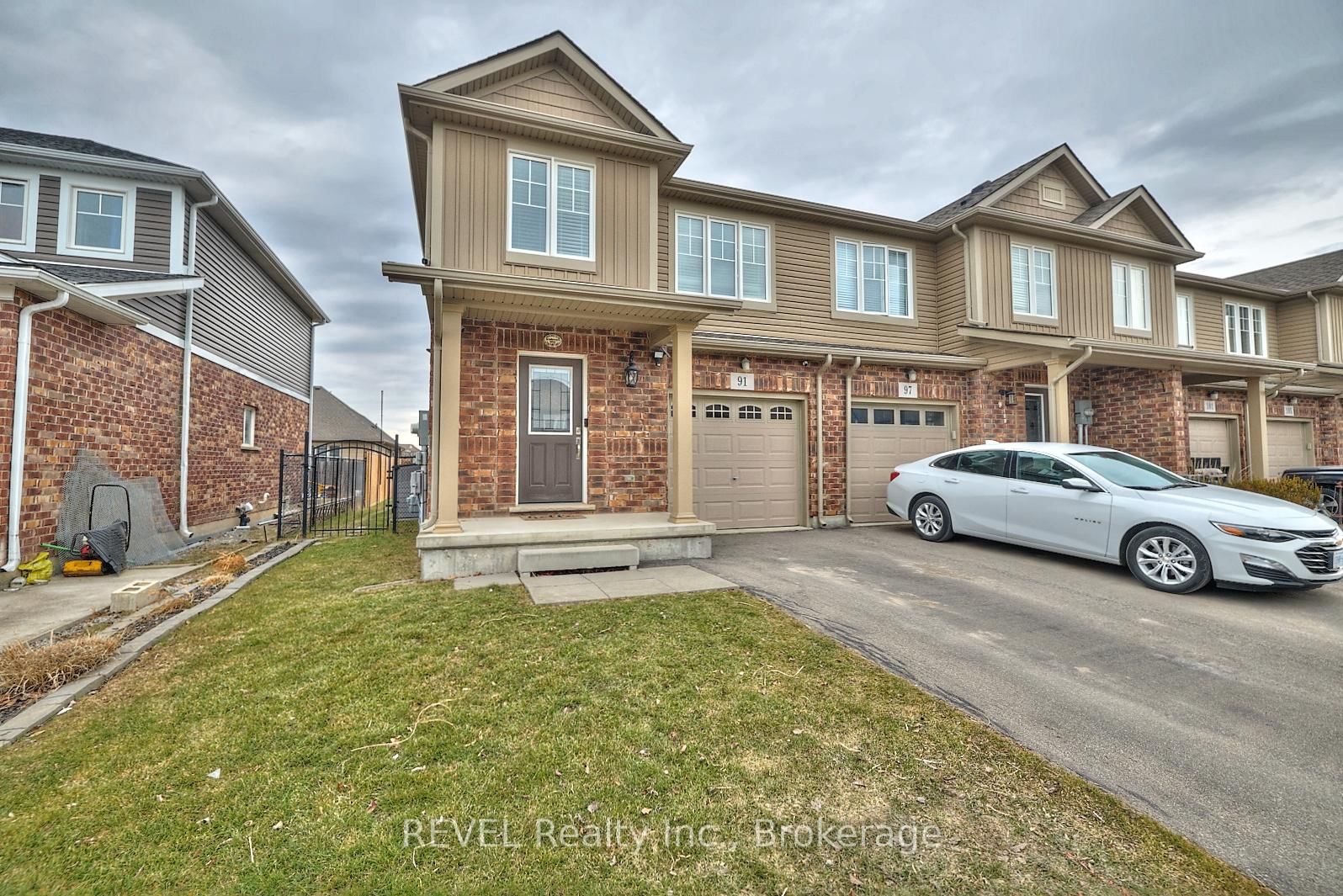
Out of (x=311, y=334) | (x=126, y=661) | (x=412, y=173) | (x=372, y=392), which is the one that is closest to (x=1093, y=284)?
(x=412, y=173)

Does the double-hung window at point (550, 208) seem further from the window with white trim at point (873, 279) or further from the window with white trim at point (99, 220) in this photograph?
the window with white trim at point (99, 220)

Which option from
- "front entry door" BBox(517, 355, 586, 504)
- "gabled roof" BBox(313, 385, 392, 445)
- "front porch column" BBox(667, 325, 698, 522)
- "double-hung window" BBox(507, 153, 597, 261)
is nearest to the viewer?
"front porch column" BBox(667, 325, 698, 522)

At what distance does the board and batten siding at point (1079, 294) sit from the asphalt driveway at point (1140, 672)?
19.1 feet

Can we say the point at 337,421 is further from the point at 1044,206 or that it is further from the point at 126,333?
the point at 1044,206

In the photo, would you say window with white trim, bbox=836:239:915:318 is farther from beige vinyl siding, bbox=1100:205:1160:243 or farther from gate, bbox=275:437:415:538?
gate, bbox=275:437:415:538

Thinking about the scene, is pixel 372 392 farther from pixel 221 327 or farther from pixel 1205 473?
pixel 1205 473

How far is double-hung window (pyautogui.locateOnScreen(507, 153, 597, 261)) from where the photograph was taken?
7285 mm

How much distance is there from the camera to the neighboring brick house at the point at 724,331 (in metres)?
6.67

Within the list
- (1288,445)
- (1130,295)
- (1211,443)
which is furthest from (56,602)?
(1288,445)

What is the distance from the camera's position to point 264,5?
8234 millimetres

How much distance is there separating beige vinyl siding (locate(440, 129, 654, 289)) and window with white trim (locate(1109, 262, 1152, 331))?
10.1 metres

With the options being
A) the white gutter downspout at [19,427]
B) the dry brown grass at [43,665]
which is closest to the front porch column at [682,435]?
the dry brown grass at [43,665]

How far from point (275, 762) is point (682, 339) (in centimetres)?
545

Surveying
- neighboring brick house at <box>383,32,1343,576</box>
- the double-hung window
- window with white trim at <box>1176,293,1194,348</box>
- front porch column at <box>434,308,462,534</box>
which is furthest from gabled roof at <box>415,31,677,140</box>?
window with white trim at <box>1176,293,1194,348</box>
